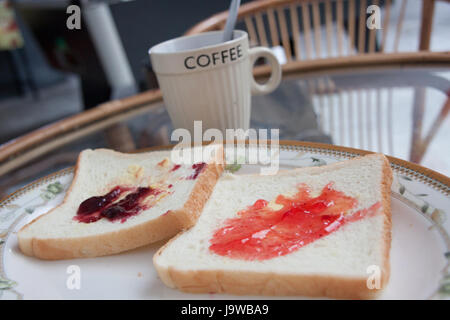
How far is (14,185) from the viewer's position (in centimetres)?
112

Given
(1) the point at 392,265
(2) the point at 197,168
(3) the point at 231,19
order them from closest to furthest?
(1) the point at 392,265 < (2) the point at 197,168 < (3) the point at 231,19

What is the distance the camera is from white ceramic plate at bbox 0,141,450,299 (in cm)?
63

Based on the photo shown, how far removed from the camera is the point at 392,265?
667 mm

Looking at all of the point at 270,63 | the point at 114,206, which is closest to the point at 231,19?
the point at 270,63

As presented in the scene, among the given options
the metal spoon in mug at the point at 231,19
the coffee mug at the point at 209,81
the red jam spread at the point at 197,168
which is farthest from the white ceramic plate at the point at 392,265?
the metal spoon in mug at the point at 231,19

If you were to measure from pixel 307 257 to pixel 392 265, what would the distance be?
0.46ft

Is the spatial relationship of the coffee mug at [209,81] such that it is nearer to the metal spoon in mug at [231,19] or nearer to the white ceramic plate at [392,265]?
the metal spoon in mug at [231,19]

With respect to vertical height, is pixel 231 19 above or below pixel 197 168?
above

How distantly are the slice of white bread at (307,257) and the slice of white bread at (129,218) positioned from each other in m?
0.05

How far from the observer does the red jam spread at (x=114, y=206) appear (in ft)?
2.89

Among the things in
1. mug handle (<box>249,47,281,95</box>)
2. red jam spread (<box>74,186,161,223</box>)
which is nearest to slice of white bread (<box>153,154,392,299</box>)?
red jam spread (<box>74,186,161,223</box>)

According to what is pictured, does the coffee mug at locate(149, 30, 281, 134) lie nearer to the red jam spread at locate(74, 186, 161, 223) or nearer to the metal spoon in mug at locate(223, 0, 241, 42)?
the metal spoon in mug at locate(223, 0, 241, 42)

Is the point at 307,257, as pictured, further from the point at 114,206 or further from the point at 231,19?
the point at 231,19

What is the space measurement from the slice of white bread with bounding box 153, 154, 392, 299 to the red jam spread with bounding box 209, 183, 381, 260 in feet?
0.04
